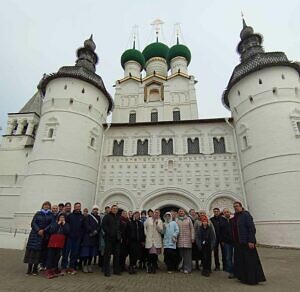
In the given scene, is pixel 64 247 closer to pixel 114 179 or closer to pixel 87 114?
pixel 114 179

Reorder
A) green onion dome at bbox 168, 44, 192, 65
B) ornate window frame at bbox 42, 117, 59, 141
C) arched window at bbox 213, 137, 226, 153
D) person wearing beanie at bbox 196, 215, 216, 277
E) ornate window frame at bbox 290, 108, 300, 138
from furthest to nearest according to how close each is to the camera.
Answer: green onion dome at bbox 168, 44, 192, 65
arched window at bbox 213, 137, 226, 153
ornate window frame at bbox 42, 117, 59, 141
ornate window frame at bbox 290, 108, 300, 138
person wearing beanie at bbox 196, 215, 216, 277

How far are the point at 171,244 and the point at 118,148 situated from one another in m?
11.7

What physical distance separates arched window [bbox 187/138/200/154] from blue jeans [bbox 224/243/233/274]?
33.3 ft

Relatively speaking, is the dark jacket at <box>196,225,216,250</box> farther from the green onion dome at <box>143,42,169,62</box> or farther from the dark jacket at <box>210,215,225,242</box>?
the green onion dome at <box>143,42,169,62</box>

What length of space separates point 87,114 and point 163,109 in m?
8.03

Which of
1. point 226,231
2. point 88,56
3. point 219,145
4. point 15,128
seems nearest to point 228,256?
point 226,231

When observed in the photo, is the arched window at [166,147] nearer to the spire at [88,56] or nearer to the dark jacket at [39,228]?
the spire at [88,56]

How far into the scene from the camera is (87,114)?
16141mm

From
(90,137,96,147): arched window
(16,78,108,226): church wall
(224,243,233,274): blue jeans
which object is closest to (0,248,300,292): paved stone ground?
(224,243,233,274): blue jeans

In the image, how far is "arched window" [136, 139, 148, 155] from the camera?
16.7 m

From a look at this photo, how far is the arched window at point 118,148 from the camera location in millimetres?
16953

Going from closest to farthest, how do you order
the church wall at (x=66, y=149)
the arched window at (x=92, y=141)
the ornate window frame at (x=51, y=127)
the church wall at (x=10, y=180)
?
the church wall at (x=66, y=149), the ornate window frame at (x=51, y=127), the arched window at (x=92, y=141), the church wall at (x=10, y=180)

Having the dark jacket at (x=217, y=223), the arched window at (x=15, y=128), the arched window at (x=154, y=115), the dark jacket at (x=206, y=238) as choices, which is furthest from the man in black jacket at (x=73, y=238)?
the arched window at (x=15, y=128)

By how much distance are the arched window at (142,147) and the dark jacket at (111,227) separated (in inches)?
427
